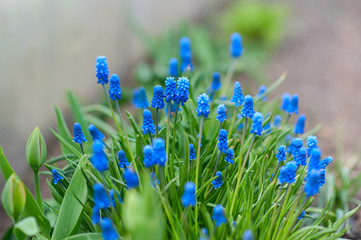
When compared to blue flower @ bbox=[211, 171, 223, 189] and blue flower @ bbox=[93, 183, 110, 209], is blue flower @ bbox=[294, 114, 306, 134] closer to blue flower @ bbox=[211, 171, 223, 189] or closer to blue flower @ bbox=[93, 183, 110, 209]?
blue flower @ bbox=[211, 171, 223, 189]

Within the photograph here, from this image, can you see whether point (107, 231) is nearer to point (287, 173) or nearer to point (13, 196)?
point (13, 196)

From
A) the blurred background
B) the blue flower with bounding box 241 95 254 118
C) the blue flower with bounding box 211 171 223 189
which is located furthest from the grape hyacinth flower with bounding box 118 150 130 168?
the blurred background

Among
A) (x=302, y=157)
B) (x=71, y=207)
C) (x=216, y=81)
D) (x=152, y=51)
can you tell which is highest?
(x=152, y=51)

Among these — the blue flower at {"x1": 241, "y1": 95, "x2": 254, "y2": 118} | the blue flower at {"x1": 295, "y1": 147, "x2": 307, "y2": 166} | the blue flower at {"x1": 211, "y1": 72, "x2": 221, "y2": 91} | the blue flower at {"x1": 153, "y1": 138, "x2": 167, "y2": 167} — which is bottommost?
the blue flower at {"x1": 295, "y1": 147, "x2": 307, "y2": 166}

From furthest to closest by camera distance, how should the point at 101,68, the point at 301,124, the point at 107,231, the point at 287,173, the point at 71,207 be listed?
the point at 301,124, the point at 71,207, the point at 101,68, the point at 287,173, the point at 107,231

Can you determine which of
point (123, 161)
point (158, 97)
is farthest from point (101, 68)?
point (123, 161)

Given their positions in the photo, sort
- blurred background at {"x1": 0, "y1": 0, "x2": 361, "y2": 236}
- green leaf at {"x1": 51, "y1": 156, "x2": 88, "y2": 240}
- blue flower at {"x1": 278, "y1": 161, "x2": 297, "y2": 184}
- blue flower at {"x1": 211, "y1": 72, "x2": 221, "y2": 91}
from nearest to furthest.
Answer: blue flower at {"x1": 278, "y1": 161, "x2": 297, "y2": 184}, green leaf at {"x1": 51, "y1": 156, "x2": 88, "y2": 240}, blue flower at {"x1": 211, "y1": 72, "x2": 221, "y2": 91}, blurred background at {"x1": 0, "y1": 0, "x2": 361, "y2": 236}

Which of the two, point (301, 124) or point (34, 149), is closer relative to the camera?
point (34, 149)
